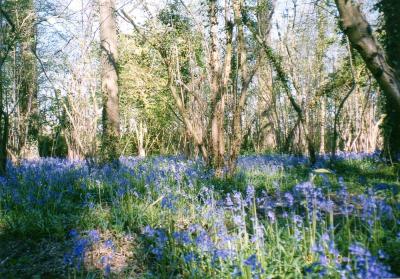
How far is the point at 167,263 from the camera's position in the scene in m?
3.26

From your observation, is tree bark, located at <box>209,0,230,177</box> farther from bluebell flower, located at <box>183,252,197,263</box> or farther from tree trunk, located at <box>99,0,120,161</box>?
bluebell flower, located at <box>183,252,197,263</box>

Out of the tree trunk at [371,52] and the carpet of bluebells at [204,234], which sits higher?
the tree trunk at [371,52]

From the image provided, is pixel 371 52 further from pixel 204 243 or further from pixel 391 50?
pixel 391 50

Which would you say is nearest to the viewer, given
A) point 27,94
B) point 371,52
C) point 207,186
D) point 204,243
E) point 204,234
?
point 371,52

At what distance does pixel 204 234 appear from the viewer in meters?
2.91

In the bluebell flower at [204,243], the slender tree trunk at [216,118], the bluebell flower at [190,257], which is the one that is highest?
the slender tree trunk at [216,118]

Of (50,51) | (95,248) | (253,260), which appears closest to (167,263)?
(95,248)

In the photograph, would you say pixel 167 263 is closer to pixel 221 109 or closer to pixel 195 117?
pixel 221 109

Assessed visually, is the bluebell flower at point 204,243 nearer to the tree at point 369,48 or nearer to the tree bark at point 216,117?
the tree at point 369,48

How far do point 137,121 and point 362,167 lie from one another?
13104 mm

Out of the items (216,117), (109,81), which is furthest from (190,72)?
(216,117)

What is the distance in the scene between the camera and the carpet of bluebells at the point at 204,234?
261 cm

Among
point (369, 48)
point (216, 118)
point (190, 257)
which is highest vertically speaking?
point (369, 48)

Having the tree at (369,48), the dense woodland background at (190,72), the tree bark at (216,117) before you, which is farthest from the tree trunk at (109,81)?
the tree at (369,48)
